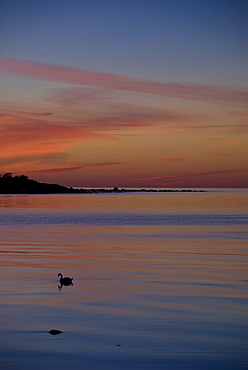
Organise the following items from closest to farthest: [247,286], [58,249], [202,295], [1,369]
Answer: [1,369], [202,295], [247,286], [58,249]

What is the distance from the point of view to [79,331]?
11.6 metres

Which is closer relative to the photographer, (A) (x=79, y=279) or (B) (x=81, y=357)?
(B) (x=81, y=357)

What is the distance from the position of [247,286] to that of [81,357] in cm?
835

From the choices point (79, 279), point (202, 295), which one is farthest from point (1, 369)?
point (79, 279)

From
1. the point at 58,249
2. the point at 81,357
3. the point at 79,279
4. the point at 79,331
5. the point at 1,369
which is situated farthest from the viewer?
the point at 58,249

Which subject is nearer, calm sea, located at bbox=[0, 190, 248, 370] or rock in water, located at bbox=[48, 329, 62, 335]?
calm sea, located at bbox=[0, 190, 248, 370]

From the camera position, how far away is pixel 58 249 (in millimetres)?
27391

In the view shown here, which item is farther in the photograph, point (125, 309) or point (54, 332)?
point (125, 309)

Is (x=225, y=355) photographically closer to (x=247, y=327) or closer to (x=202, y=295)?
(x=247, y=327)

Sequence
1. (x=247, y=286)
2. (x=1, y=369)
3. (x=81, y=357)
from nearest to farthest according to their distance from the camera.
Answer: (x=1, y=369)
(x=81, y=357)
(x=247, y=286)

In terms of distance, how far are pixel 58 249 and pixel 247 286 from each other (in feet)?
43.3

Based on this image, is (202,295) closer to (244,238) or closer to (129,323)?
(129,323)

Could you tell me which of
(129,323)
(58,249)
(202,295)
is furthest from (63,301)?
(58,249)

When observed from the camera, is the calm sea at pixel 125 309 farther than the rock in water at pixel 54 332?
No
